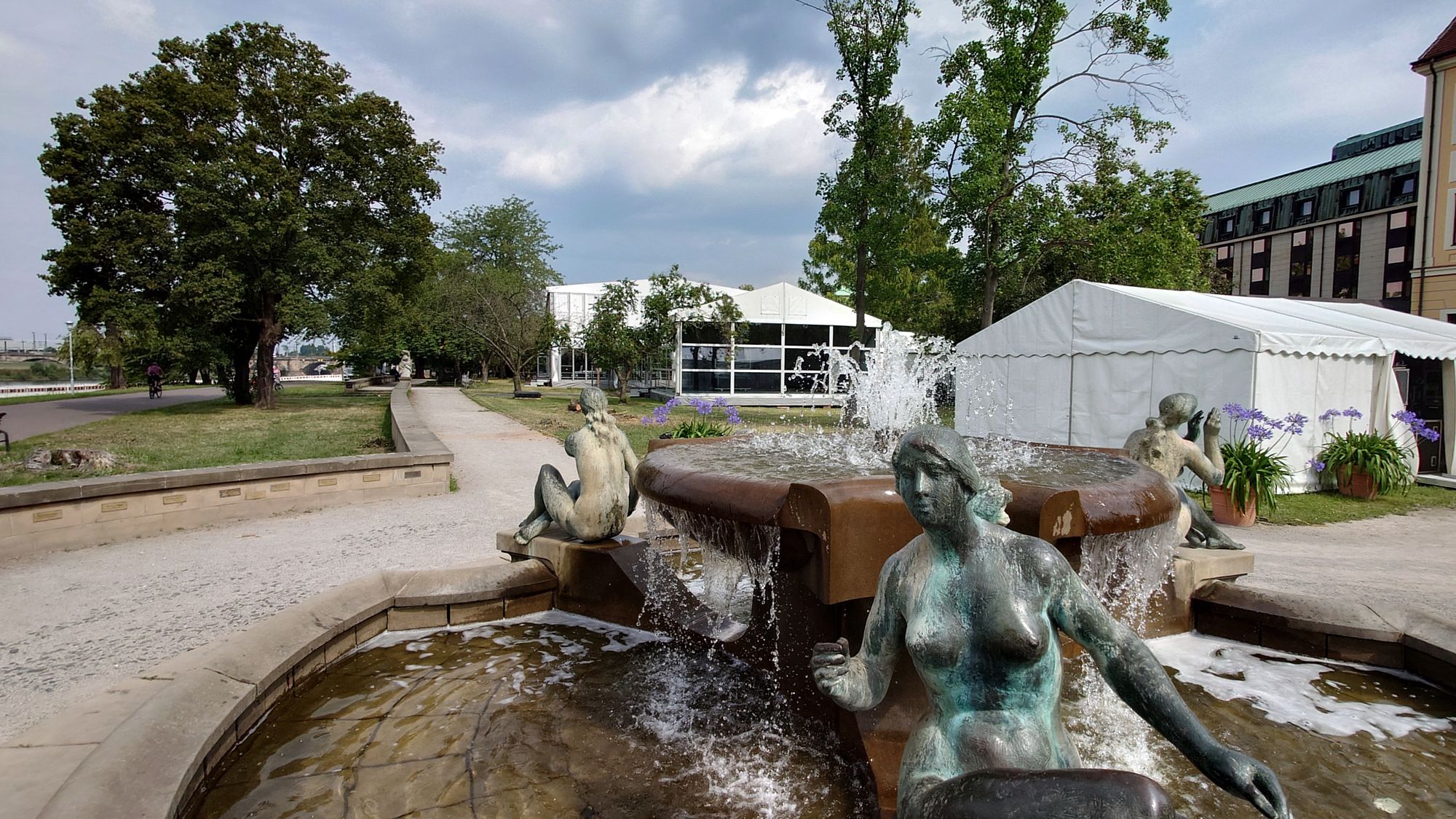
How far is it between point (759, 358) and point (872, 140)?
44.0 feet

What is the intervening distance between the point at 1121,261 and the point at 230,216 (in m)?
22.6

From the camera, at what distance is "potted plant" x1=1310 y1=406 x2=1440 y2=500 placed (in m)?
10.1

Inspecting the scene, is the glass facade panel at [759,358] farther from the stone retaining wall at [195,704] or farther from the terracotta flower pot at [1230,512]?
the stone retaining wall at [195,704]

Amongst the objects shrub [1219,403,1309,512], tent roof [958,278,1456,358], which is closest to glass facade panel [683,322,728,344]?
tent roof [958,278,1456,358]

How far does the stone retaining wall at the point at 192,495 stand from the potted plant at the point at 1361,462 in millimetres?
13073

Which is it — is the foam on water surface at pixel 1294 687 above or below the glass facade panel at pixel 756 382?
below

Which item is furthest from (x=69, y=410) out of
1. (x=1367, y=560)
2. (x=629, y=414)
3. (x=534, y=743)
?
(x=1367, y=560)

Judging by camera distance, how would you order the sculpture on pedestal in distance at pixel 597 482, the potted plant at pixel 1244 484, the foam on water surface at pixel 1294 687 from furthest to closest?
the potted plant at pixel 1244 484 < the sculpture on pedestal in distance at pixel 597 482 < the foam on water surface at pixel 1294 687

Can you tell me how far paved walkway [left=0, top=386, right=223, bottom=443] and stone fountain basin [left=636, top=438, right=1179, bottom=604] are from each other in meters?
17.4

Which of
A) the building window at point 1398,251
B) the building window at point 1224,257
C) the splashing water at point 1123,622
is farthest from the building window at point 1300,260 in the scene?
the splashing water at point 1123,622

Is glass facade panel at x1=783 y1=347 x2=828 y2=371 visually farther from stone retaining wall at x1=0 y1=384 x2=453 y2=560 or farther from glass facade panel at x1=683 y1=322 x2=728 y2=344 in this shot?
stone retaining wall at x1=0 y1=384 x2=453 y2=560

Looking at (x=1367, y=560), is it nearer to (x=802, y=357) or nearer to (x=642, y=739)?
(x=642, y=739)

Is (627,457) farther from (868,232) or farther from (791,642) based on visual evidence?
(868,232)

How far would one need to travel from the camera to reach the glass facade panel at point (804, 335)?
99.6 ft
